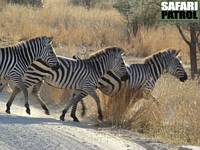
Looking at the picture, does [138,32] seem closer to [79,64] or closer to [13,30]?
[13,30]

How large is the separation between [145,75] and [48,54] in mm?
2338

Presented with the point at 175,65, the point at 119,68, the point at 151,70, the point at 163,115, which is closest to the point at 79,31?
the point at 175,65

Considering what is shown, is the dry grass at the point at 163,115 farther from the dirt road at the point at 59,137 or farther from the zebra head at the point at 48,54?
the zebra head at the point at 48,54

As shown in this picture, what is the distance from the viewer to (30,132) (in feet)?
30.6

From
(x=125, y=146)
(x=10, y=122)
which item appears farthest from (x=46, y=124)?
(x=125, y=146)

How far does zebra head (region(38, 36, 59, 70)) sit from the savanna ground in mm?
1338

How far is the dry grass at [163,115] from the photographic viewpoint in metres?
11.3

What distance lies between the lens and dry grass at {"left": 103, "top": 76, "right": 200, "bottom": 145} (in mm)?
11336

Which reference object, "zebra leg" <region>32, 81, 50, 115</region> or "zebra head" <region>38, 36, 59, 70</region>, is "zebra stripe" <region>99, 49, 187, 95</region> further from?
"zebra leg" <region>32, 81, 50, 115</region>

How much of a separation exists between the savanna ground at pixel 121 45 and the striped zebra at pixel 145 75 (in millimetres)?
236

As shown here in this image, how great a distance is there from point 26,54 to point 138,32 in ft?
51.5

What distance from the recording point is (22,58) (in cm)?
1245

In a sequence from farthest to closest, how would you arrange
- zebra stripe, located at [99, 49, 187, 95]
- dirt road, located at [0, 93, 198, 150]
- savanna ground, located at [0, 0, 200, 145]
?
1. zebra stripe, located at [99, 49, 187, 95]
2. savanna ground, located at [0, 0, 200, 145]
3. dirt road, located at [0, 93, 198, 150]

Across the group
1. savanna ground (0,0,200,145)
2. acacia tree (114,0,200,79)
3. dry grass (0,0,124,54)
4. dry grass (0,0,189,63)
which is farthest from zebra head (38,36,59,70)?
dry grass (0,0,124,54)
